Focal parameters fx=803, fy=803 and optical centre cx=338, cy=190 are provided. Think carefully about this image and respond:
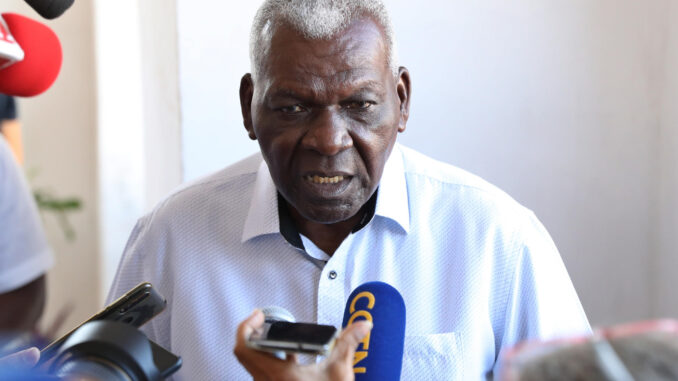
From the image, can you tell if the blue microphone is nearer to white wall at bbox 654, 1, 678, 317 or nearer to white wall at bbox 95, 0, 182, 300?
white wall at bbox 654, 1, 678, 317

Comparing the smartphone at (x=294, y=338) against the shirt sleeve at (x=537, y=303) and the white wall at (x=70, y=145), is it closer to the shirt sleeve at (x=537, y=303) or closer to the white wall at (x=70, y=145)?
the shirt sleeve at (x=537, y=303)

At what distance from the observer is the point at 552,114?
6.93 feet

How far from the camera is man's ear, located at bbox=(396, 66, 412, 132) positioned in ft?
4.67

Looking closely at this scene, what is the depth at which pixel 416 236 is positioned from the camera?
1.47 meters

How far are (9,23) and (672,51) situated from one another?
1607mm

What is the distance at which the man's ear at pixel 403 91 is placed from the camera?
56.1 inches

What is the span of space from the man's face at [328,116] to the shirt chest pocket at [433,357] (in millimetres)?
264

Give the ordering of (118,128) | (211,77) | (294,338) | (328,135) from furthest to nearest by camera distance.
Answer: (118,128) → (211,77) → (328,135) → (294,338)

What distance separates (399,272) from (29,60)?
713mm

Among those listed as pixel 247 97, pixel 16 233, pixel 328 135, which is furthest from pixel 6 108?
pixel 328 135

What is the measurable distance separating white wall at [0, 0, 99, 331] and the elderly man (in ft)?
10.5

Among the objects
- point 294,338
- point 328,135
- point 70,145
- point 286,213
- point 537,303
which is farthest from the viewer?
point 70,145

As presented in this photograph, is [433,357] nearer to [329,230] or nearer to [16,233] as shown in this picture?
[329,230]

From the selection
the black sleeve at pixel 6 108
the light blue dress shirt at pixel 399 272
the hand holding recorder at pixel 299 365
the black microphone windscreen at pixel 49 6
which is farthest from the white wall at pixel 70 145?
the hand holding recorder at pixel 299 365
